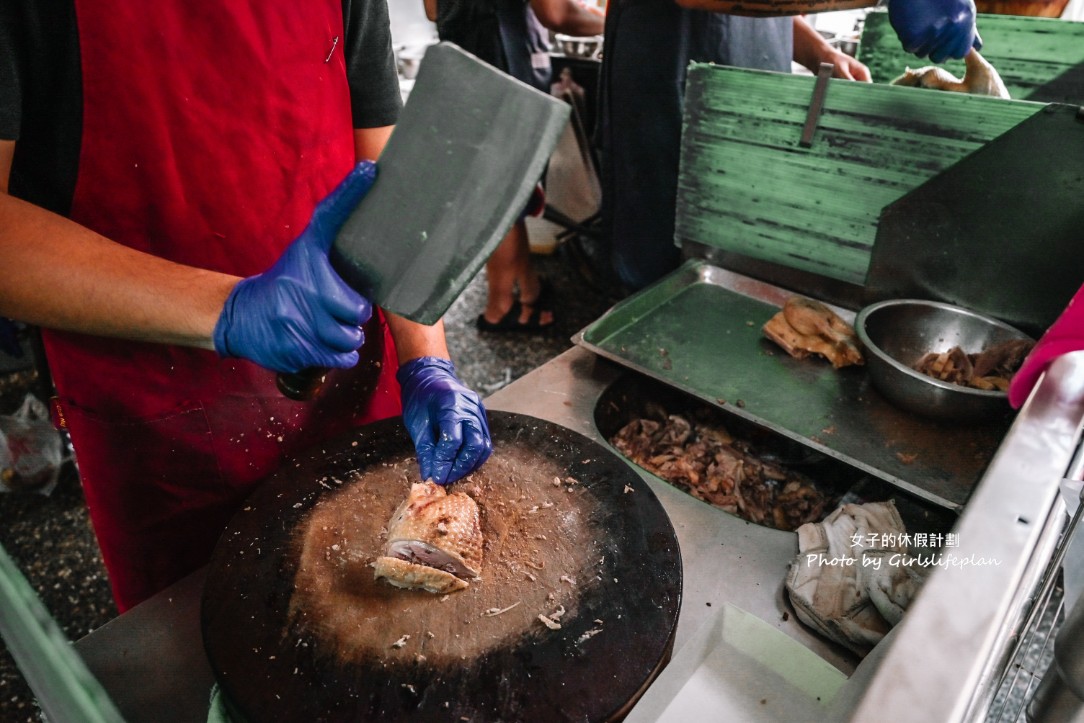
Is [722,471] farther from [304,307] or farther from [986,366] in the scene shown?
[304,307]

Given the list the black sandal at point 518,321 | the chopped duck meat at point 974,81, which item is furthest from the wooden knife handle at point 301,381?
the black sandal at point 518,321

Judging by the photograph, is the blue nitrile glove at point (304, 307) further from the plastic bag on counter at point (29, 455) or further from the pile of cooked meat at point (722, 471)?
the plastic bag on counter at point (29, 455)

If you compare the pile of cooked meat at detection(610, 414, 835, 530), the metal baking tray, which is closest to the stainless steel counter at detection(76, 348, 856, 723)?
the pile of cooked meat at detection(610, 414, 835, 530)

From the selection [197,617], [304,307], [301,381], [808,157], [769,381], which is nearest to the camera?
[304,307]

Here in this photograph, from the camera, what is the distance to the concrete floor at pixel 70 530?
2365 mm

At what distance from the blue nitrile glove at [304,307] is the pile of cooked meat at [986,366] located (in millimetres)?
1502

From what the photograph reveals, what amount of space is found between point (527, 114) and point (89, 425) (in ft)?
3.63

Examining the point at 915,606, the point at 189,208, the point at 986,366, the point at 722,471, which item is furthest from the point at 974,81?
the point at 189,208

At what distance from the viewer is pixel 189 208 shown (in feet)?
3.98

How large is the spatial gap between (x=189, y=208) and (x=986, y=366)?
1.88m

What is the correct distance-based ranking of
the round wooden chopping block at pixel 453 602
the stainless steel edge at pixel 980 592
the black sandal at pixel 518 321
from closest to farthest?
1. the stainless steel edge at pixel 980 592
2. the round wooden chopping block at pixel 453 602
3. the black sandal at pixel 518 321

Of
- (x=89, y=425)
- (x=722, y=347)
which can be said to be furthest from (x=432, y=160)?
(x=722, y=347)

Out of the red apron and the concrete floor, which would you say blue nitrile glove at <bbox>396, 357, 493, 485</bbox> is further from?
the concrete floor

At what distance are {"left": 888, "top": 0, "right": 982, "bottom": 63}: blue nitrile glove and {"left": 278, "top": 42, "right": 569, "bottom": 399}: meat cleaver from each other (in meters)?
1.80
